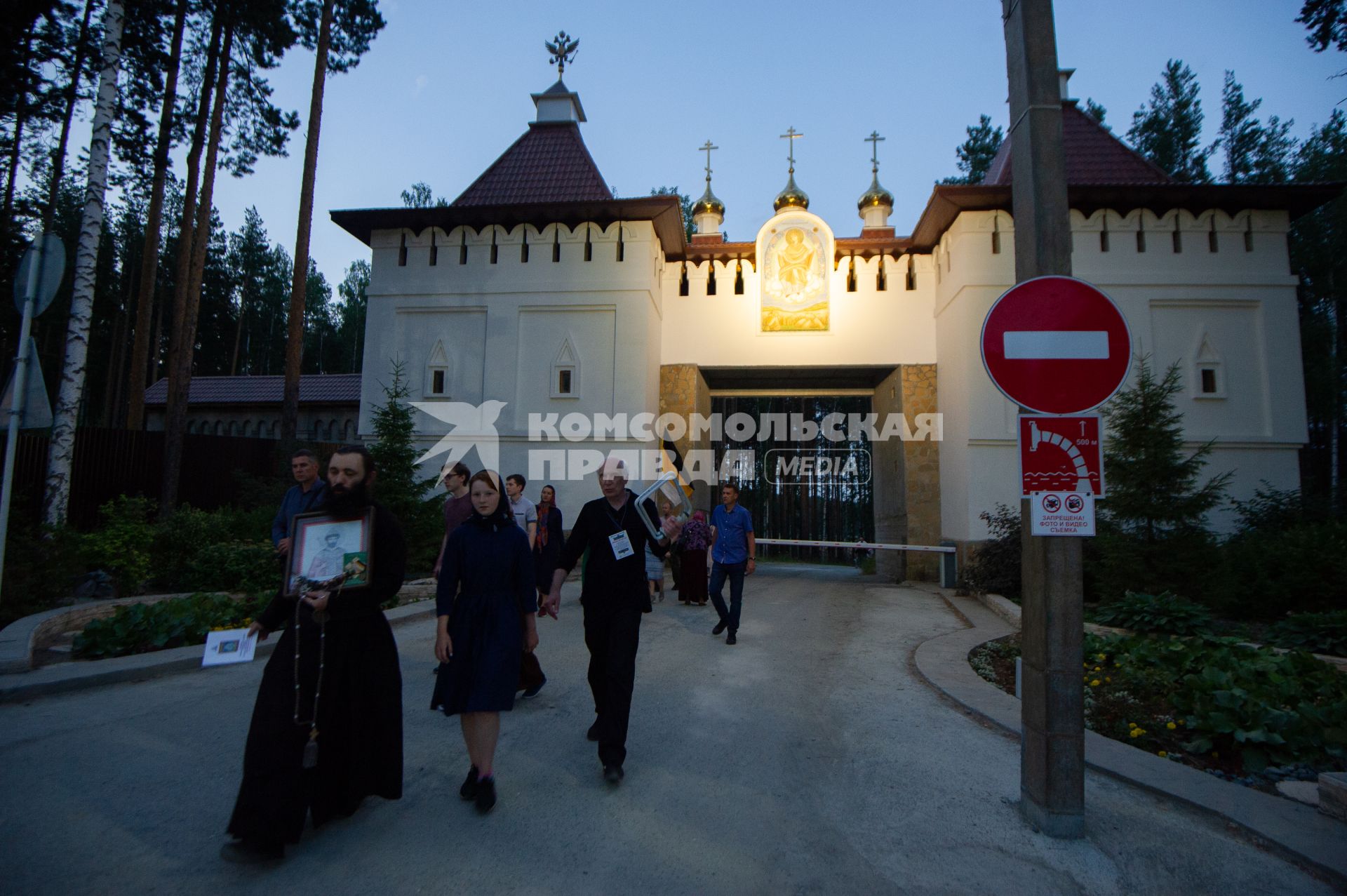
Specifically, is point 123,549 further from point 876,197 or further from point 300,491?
point 876,197

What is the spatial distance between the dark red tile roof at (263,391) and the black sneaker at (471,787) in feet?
79.1

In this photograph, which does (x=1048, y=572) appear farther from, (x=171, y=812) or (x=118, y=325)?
(x=118, y=325)

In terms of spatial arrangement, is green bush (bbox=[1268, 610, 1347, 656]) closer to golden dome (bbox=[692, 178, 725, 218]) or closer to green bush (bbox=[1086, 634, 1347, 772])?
green bush (bbox=[1086, 634, 1347, 772])

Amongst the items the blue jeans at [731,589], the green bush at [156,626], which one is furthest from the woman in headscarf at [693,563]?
the green bush at [156,626]

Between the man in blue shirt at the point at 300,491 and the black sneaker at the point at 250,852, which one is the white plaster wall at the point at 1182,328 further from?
the black sneaker at the point at 250,852

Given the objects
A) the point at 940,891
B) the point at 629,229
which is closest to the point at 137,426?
the point at 629,229

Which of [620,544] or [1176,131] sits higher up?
[1176,131]

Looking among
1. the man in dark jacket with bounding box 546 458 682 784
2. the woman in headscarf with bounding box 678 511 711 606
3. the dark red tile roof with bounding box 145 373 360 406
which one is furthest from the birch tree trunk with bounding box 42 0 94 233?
the woman in headscarf with bounding box 678 511 711 606

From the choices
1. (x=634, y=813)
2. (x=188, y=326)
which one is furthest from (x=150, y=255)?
(x=634, y=813)

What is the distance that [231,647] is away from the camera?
11.1 feet

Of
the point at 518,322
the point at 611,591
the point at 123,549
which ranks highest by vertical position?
the point at 518,322

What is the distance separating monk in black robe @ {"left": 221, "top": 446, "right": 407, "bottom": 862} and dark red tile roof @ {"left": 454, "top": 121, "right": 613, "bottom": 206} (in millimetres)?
15157

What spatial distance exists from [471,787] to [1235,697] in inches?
193

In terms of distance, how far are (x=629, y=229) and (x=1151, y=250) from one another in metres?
11.6
